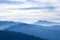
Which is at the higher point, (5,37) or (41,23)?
(41,23)

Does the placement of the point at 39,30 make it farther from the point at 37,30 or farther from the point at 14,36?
the point at 14,36

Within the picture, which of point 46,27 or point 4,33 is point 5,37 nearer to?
point 4,33

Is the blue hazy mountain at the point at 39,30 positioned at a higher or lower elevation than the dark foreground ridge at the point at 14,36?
higher

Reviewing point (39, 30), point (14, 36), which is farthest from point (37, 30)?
point (14, 36)

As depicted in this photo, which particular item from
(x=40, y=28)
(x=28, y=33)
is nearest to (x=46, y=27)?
(x=40, y=28)

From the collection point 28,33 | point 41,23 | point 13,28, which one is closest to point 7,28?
point 13,28

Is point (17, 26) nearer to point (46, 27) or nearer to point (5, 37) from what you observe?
point (5, 37)

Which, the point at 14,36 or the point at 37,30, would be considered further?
the point at 37,30
